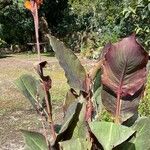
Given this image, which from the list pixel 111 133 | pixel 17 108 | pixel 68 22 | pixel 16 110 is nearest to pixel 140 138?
pixel 111 133

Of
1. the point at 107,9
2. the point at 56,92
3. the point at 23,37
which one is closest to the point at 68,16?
the point at 23,37

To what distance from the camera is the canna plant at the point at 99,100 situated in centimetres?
129

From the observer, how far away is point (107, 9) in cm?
1436

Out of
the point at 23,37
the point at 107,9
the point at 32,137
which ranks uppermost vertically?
the point at 32,137

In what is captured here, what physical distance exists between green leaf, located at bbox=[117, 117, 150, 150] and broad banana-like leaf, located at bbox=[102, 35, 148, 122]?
0.14 feet

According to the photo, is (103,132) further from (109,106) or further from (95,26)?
(95,26)

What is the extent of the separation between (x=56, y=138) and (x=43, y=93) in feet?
0.44

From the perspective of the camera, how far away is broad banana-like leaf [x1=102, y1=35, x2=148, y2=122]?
1.28 m

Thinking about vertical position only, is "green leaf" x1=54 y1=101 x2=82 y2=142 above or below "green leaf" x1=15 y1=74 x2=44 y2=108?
below

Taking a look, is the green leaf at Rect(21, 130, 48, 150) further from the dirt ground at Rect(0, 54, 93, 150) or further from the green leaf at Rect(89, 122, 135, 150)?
the dirt ground at Rect(0, 54, 93, 150)

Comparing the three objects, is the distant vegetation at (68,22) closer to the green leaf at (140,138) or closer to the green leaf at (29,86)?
the green leaf at (29,86)

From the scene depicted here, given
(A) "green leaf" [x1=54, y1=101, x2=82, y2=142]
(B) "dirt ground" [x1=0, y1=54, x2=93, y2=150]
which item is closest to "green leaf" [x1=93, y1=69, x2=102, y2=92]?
(A) "green leaf" [x1=54, y1=101, x2=82, y2=142]

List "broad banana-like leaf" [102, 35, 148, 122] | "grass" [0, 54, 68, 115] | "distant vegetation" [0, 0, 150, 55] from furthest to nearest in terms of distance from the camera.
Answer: "distant vegetation" [0, 0, 150, 55]
"grass" [0, 54, 68, 115]
"broad banana-like leaf" [102, 35, 148, 122]

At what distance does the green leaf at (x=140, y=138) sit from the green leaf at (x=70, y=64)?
0.59 ft
